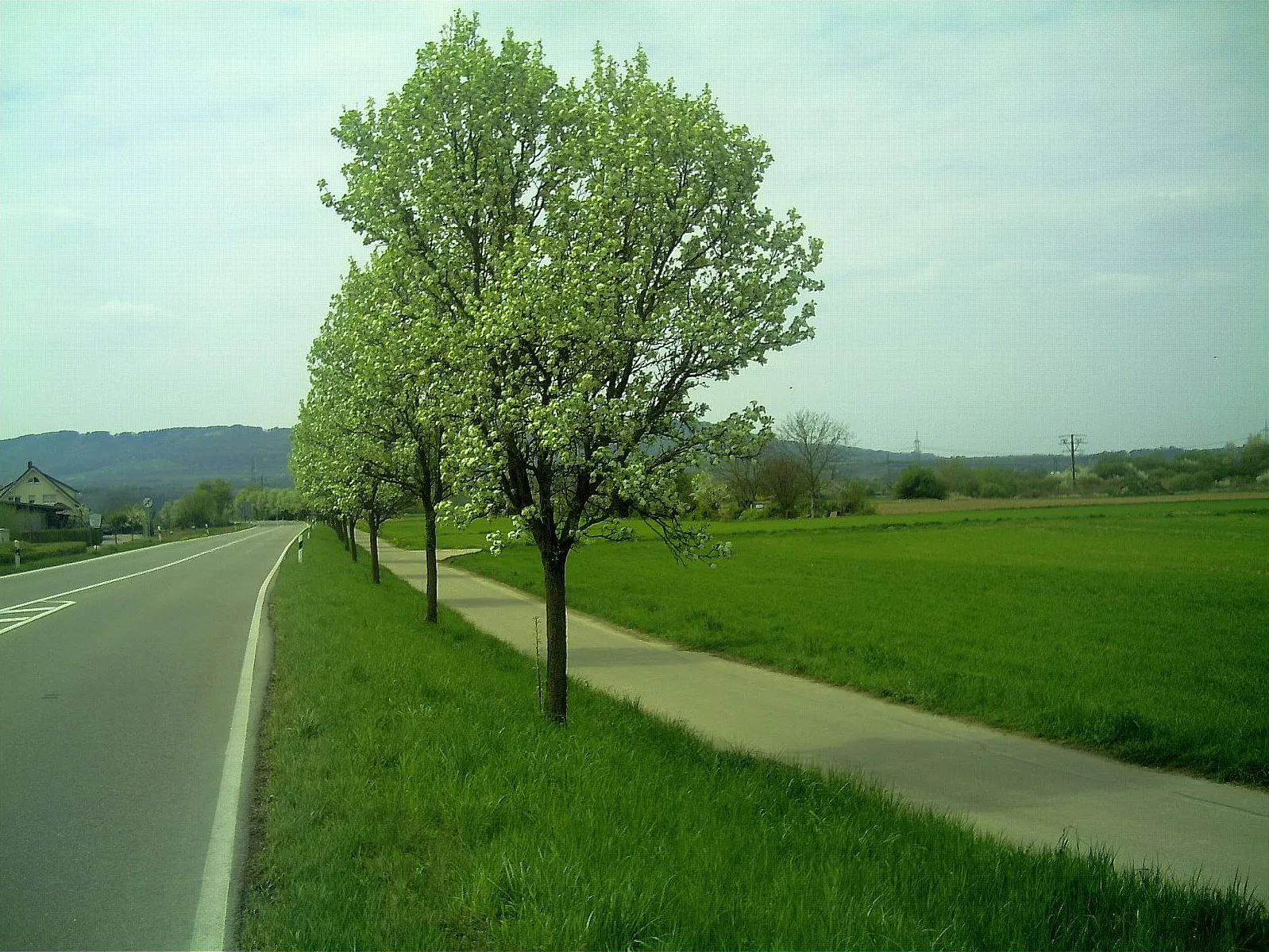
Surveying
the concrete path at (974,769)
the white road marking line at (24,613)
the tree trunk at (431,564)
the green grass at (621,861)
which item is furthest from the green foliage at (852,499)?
the green grass at (621,861)

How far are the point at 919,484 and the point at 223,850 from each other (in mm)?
118034

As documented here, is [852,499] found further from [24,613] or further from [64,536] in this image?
[24,613]

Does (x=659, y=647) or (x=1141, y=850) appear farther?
(x=659, y=647)

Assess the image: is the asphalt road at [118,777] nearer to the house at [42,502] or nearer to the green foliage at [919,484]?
the house at [42,502]

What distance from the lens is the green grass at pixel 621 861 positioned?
4156 millimetres

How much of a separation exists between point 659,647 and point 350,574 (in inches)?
602

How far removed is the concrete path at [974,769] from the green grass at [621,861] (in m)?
0.97

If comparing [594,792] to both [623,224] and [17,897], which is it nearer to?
[17,897]

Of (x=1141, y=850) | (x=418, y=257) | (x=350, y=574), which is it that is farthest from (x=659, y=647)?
(x=350, y=574)

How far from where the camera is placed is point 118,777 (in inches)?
285

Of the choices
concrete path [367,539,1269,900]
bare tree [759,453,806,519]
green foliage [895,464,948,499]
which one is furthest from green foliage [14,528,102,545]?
green foliage [895,464,948,499]

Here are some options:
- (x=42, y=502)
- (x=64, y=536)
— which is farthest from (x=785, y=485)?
(x=42, y=502)

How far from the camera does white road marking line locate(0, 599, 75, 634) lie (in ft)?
56.5

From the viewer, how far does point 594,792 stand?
19.6 feet
